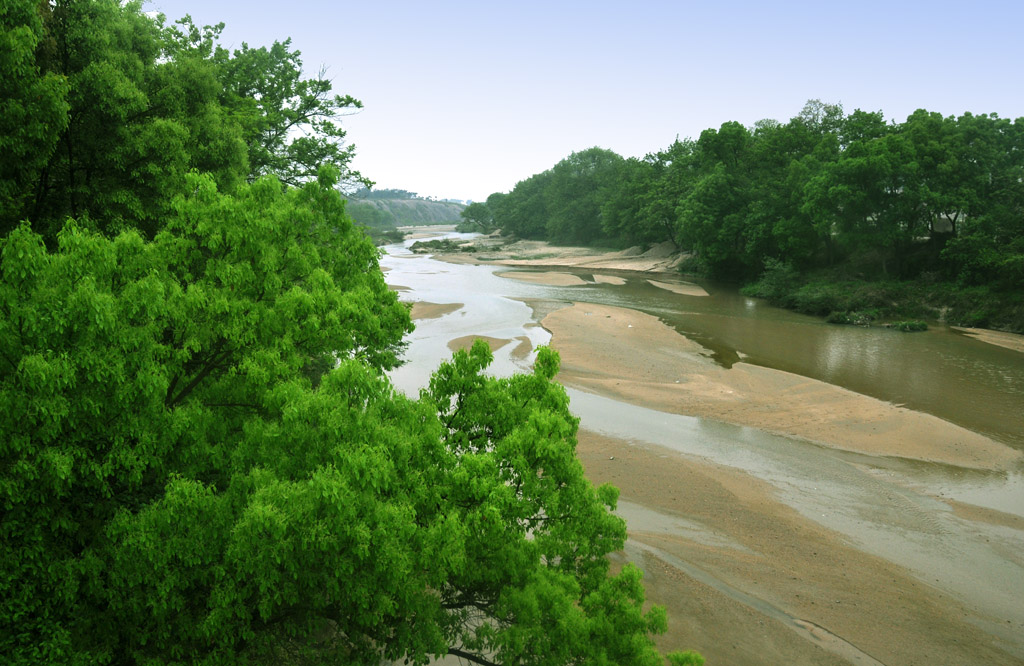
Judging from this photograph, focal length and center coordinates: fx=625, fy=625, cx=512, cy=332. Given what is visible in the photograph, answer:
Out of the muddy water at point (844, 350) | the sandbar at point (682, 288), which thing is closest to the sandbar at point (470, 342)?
the muddy water at point (844, 350)

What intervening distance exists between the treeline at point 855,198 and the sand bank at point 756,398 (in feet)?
64.0

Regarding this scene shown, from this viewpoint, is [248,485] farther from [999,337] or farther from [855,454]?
[999,337]

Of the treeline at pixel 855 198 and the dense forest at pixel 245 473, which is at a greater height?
the treeline at pixel 855 198

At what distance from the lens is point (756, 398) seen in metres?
23.9

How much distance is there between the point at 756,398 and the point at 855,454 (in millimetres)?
5302

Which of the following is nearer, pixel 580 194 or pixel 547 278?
pixel 547 278

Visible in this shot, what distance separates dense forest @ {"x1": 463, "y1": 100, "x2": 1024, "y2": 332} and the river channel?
185 inches

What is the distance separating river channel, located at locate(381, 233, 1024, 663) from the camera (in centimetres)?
1266

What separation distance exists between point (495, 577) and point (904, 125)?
4935 centimetres

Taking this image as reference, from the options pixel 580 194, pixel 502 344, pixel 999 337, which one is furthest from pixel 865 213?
pixel 580 194

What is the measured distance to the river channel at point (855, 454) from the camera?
1266 centimetres

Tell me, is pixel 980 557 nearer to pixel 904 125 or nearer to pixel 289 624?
pixel 289 624

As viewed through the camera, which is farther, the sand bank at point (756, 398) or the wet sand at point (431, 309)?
the wet sand at point (431, 309)

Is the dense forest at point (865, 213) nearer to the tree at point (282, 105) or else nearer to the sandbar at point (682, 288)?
the sandbar at point (682, 288)
